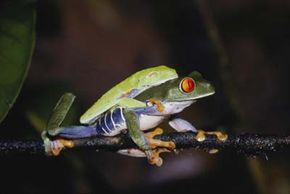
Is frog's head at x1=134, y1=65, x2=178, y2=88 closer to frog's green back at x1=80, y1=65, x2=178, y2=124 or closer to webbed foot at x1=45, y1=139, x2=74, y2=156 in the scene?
frog's green back at x1=80, y1=65, x2=178, y2=124

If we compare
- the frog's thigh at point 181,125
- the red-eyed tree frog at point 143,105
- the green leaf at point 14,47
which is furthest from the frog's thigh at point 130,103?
the green leaf at point 14,47

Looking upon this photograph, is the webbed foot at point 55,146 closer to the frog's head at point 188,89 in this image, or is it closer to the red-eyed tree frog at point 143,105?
the red-eyed tree frog at point 143,105

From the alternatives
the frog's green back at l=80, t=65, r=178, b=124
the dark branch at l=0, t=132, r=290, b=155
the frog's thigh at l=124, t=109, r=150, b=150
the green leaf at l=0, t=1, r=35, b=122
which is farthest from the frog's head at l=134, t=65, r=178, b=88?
the green leaf at l=0, t=1, r=35, b=122

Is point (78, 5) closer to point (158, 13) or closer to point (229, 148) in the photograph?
point (158, 13)

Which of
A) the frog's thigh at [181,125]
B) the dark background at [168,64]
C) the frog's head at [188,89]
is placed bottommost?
the dark background at [168,64]

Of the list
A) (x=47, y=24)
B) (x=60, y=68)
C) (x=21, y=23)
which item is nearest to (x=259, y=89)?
(x=60, y=68)

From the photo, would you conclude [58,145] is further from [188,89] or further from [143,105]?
[188,89]

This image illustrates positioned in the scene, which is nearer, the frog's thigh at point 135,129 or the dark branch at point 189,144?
the dark branch at point 189,144
